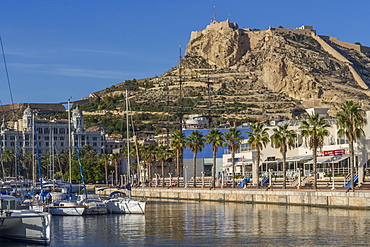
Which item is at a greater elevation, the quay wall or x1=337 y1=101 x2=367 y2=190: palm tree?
x1=337 y1=101 x2=367 y2=190: palm tree

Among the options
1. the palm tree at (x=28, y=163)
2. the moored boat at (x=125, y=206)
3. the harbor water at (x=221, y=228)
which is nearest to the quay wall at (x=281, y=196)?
the harbor water at (x=221, y=228)

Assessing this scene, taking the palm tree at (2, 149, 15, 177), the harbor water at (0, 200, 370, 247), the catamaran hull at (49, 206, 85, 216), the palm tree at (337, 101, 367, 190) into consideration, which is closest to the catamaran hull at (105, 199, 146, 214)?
the harbor water at (0, 200, 370, 247)

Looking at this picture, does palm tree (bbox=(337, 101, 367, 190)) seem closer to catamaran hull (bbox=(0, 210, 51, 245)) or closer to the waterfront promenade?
the waterfront promenade

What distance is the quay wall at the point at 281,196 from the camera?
60781mm

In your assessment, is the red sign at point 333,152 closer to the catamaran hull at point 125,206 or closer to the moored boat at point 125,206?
the moored boat at point 125,206

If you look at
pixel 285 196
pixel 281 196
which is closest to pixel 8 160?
pixel 281 196

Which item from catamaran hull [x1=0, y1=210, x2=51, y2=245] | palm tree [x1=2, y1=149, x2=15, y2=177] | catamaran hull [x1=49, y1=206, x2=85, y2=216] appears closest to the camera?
catamaran hull [x1=0, y1=210, x2=51, y2=245]

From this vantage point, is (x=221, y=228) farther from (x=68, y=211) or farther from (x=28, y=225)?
(x=68, y=211)

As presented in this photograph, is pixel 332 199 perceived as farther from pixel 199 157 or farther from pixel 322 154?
pixel 199 157

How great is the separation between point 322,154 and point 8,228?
160 ft

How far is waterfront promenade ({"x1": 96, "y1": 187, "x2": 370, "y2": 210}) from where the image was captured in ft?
200

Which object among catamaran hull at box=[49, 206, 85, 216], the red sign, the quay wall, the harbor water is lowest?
the harbor water

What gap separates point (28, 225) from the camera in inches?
1613

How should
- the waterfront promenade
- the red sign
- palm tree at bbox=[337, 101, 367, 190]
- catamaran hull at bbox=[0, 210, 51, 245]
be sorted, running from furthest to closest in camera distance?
1. the red sign
2. palm tree at bbox=[337, 101, 367, 190]
3. the waterfront promenade
4. catamaran hull at bbox=[0, 210, 51, 245]
